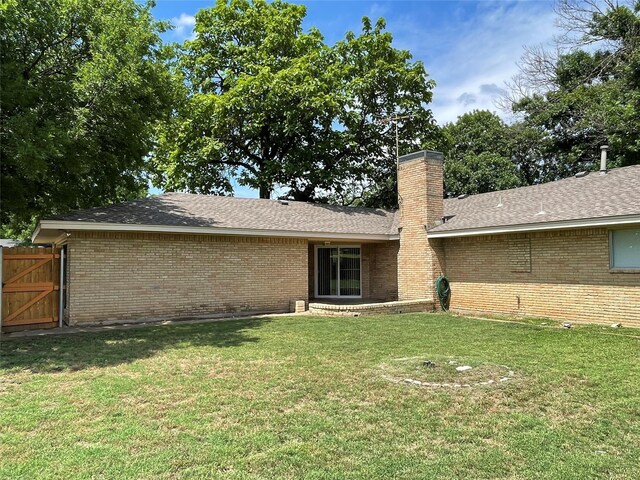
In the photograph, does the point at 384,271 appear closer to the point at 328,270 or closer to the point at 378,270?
the point at 378,270

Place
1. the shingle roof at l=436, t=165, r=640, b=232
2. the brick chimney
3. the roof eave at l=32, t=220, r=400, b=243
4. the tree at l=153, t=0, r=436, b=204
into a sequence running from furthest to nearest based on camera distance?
the tree at l=153, t=0, r=436, b=204
the brick chimney
the roof eave at l=32, t=220, r=400, b=243
the shingle roof at l=436, t=165, r=640, b=232

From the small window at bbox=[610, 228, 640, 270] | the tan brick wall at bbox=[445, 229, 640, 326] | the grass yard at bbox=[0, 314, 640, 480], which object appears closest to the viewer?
the grass yard at bbox=[0, 314, 640, 480]

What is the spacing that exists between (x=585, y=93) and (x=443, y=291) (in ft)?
50.0

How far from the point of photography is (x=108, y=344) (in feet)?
28.5

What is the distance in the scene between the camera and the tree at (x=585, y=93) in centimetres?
1888

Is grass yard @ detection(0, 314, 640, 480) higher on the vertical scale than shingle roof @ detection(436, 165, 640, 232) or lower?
lower

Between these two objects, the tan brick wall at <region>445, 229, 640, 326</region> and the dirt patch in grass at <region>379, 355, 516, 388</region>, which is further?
the tan brick wall at <region>445, 229, 640, 326</region>

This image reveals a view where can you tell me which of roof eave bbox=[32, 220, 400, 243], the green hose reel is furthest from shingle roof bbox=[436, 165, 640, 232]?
roof eave bbox=[32, 220, 400, 243]

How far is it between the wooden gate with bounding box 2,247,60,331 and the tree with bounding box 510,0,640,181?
68.5 ft

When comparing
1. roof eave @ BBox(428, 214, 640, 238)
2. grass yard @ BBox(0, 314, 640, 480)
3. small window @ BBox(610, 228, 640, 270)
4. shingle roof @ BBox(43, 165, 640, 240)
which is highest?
shingle roof @ BBox(43, 165, 640, 240)

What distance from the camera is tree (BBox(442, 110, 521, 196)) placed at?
87.1 ft

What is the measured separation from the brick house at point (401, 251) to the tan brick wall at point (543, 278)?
0.10 feet

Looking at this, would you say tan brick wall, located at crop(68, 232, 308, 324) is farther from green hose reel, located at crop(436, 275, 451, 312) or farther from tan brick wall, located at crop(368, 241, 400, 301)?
green hose reel, located at crop(436, 275, 451, 312)

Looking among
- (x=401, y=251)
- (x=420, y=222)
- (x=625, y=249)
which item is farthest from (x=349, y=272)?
(x=625, y=249)
